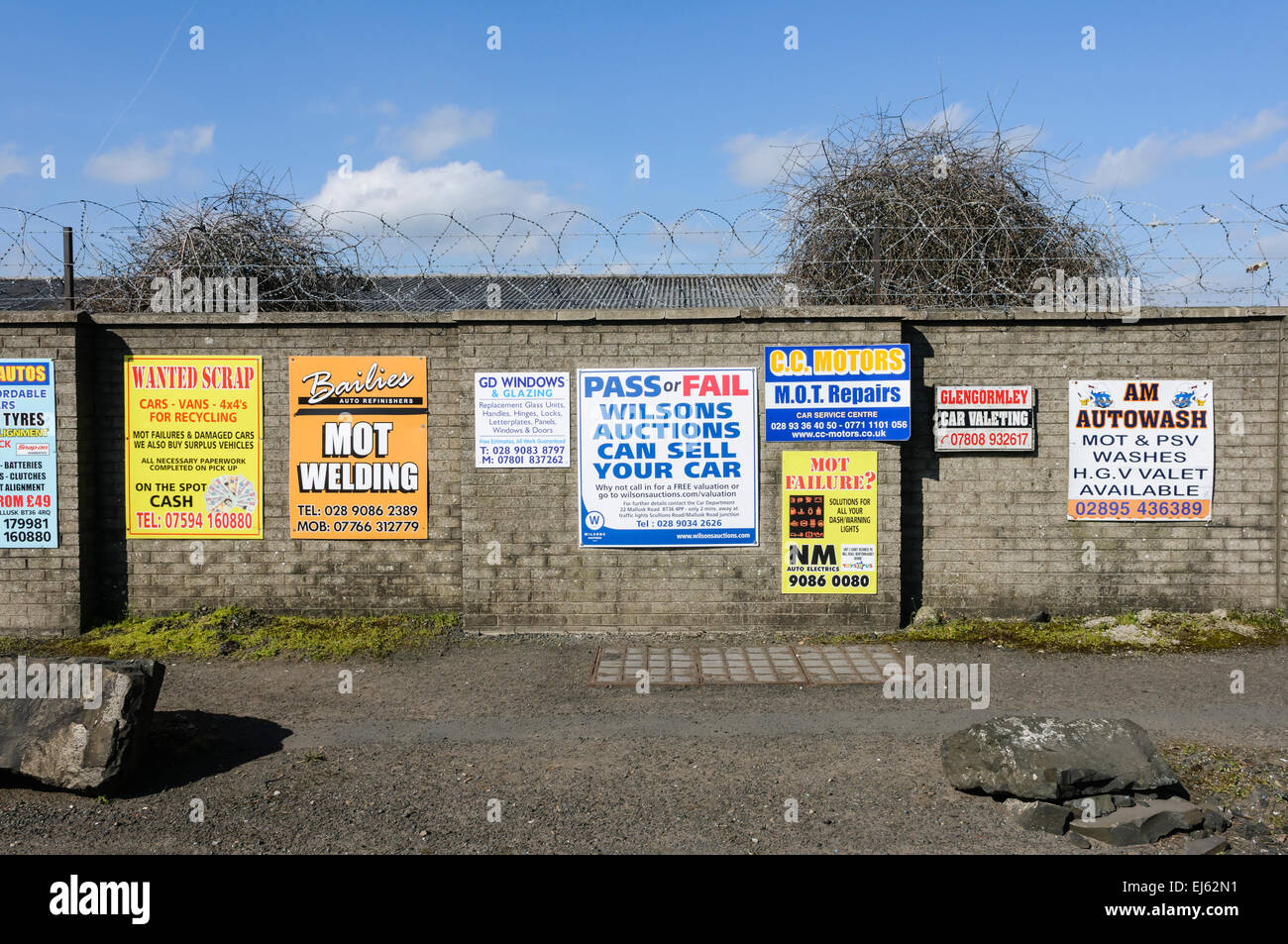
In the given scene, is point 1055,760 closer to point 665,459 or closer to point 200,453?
point 665,459

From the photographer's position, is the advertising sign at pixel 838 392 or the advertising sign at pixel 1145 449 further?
the advertising sign at pixel 1145 449

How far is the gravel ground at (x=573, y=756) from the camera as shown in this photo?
4992 mm

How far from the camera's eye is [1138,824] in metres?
4.80

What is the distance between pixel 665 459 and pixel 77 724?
5.82m

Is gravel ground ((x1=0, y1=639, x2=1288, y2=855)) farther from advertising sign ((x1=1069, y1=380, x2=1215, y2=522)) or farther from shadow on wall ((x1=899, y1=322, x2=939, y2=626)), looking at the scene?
advertising sign ((x1=1069, y1=380, x2=1215, y2=522))

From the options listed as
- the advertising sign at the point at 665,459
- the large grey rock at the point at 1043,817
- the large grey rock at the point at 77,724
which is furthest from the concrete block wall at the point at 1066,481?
the large grey rock at the point at 77,724

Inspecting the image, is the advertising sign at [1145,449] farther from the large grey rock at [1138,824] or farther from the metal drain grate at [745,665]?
the large grey rock at [1138,824]

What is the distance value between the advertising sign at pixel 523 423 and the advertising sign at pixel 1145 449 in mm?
5760

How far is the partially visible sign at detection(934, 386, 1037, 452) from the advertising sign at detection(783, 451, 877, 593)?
100 cm

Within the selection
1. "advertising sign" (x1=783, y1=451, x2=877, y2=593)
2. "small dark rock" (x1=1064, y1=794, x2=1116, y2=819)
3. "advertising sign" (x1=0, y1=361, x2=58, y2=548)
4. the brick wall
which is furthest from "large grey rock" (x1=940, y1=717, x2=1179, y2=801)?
"advertising sign" (x1=0, y1=361, x2=58, y2=548)

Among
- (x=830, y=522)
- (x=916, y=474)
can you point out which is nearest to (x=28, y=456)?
(x=830, y=522)

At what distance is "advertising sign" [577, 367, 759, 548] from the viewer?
9531 millimetres

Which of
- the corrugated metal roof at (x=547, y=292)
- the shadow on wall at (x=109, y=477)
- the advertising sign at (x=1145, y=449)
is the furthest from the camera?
the corrugated metal roof at (x=547, y=292)

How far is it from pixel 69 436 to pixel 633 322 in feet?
20.7
